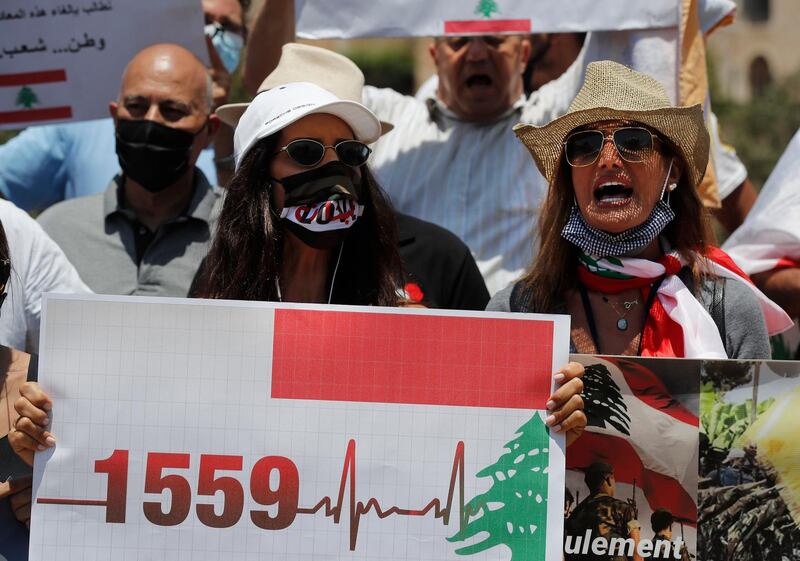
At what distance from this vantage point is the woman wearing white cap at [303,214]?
335 cm

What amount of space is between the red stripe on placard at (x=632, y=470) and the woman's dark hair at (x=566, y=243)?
0.52m

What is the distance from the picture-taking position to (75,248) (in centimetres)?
462

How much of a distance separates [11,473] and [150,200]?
6.60ft

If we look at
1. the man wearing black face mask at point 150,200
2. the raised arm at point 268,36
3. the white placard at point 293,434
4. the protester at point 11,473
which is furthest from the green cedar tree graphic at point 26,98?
the white placard at point 293,434

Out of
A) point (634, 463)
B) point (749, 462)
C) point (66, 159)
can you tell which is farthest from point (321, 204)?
point (66, 159)

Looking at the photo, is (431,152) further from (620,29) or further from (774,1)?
(774,1)

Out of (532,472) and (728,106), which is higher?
(728,106)

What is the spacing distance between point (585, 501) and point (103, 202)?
8.57ft

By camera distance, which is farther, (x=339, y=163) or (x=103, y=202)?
(x=103, y=202)

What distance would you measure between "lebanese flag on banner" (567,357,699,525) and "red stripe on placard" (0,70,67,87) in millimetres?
3113

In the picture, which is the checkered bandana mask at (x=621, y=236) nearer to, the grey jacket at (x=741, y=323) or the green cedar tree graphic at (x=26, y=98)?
the grey jacket at (x=741, y=323)

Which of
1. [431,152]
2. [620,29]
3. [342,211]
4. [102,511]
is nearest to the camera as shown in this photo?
[102,511]

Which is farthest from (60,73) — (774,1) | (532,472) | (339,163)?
(774,1)

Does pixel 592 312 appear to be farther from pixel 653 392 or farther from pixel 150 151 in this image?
pixel 150 151
